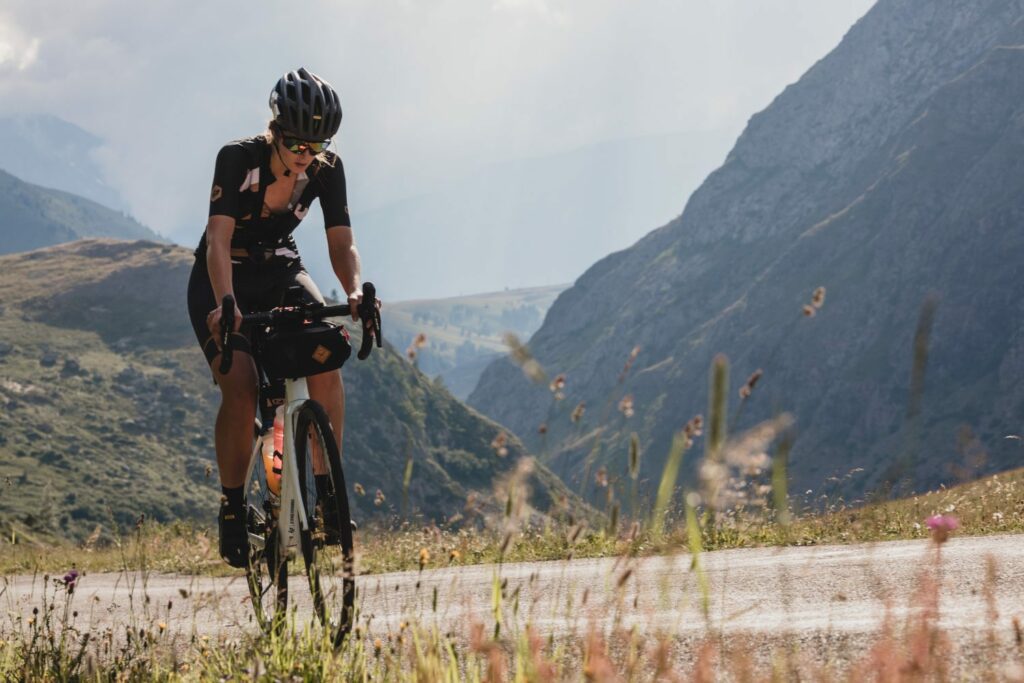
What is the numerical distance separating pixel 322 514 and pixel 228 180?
2.00m

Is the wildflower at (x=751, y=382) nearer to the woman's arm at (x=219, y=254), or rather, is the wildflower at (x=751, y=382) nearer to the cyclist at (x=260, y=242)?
the cyclist at (x=260, y=242)

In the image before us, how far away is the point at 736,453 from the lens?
2.68 m


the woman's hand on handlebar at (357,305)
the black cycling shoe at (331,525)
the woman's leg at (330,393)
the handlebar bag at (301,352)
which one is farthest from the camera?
the woman's leg at (330,393)

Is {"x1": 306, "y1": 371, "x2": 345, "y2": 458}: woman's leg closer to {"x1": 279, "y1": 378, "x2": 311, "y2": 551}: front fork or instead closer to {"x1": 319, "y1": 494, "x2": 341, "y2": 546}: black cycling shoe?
{"x1": 279, "y1": 378, "x2": 311, "y2": 551}: front fork

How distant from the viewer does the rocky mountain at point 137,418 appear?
113375 millimetres

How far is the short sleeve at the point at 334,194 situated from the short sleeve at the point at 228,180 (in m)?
0.59

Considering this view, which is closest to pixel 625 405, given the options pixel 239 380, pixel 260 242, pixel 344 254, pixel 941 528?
pixel 941 528

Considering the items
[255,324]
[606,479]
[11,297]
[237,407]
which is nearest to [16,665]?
[237,407]

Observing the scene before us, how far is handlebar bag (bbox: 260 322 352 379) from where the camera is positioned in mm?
5426

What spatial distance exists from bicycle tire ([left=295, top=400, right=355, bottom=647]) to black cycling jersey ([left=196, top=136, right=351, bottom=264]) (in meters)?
1.31

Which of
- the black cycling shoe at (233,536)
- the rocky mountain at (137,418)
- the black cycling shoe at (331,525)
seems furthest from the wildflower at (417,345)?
the rocky mountain at (137,418)

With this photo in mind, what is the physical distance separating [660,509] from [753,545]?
21.6 feet

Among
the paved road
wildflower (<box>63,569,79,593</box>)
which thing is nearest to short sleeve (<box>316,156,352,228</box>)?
the paved road

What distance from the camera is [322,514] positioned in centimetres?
513
